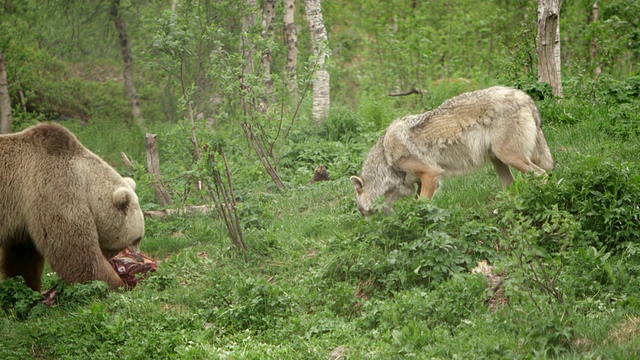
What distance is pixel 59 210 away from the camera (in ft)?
24.0

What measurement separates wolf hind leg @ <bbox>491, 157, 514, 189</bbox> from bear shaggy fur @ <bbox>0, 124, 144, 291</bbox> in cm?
458

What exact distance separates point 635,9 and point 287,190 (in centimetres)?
861

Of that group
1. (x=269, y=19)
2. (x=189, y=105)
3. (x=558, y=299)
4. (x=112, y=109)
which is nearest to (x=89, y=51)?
(x=112, y=109)

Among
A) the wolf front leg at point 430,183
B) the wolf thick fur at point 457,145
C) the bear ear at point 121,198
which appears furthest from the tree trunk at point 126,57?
the wolf front leg at point 430,183

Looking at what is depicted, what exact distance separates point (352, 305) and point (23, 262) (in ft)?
13.6

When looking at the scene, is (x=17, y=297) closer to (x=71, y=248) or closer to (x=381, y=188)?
(x=71, y=248)

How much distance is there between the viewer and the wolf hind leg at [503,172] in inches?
341

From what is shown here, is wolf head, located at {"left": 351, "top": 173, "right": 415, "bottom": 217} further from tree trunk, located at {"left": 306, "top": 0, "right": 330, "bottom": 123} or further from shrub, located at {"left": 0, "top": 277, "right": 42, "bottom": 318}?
tree trunk, located at {"left": 306, "top": 0, "right": 330, "bottom": 123}

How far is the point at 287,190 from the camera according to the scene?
1118cm

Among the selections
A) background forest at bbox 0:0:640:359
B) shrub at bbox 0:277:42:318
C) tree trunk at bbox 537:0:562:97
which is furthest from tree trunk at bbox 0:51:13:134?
tree trunk at bbox 537:0:562:97

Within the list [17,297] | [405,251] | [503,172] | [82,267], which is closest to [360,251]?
[405,251]

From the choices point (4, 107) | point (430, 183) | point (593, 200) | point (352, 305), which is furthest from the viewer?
point (4, 107)

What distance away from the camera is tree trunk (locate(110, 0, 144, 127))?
734 inches

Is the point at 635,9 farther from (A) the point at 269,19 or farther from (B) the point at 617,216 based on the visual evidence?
(B) the point at 617,216
